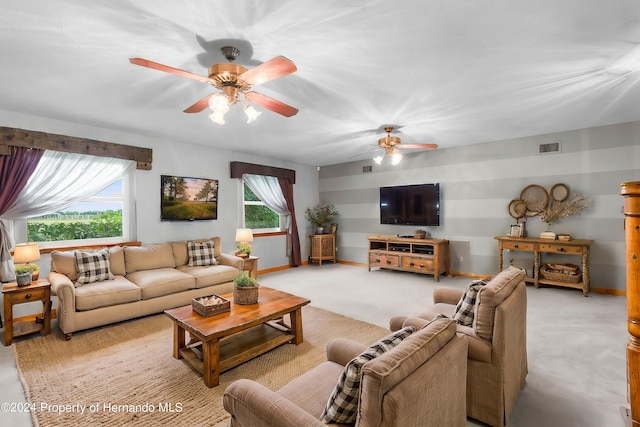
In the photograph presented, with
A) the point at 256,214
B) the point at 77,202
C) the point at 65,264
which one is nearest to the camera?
the point at 65,264

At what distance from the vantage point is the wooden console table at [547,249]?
430 cm

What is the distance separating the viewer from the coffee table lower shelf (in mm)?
2379

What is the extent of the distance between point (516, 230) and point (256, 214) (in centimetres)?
482

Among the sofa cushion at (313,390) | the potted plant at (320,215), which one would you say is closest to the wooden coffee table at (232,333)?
the sofa cushion at (313,390)

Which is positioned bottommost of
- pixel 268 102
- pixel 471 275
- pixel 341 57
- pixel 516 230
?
pixel 471 275

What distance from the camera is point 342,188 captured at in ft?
24.3

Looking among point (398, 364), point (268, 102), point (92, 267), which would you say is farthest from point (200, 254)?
point (398, 364)

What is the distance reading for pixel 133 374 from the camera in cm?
246

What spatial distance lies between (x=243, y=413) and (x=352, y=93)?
9.29ft

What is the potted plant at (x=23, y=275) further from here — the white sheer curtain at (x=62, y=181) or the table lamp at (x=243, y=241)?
the table lamp at (x=243, y=241)

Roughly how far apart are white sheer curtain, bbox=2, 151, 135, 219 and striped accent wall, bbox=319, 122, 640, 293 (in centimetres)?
479

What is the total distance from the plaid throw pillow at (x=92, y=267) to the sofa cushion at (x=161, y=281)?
0.31 meters

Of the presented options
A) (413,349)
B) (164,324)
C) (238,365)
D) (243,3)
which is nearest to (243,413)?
(413,349)

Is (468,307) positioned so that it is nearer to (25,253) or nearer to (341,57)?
(341,57)
